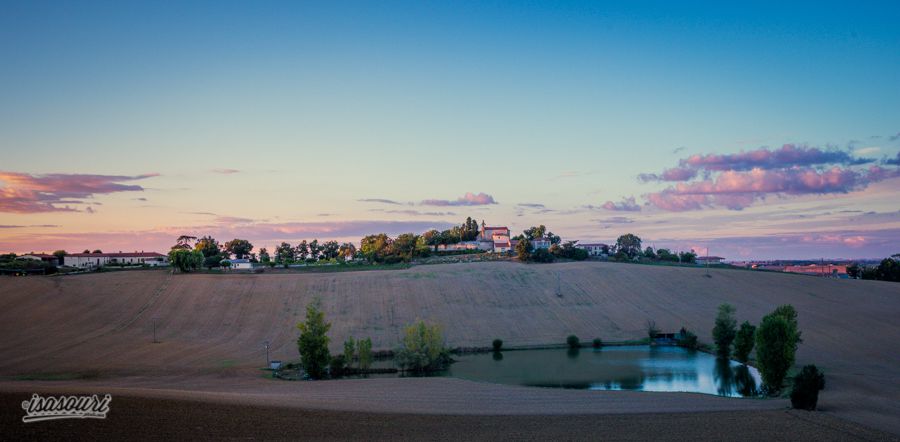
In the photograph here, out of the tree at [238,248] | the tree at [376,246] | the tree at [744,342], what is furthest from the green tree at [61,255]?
the tree at [744,342]

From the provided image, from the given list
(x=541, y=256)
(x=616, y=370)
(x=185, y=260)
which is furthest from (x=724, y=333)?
(x=185, y=260)

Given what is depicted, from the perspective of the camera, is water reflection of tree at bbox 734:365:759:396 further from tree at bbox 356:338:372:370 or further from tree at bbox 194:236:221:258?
tree at bbox 194:236:221:258

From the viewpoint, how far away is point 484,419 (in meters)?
28.8

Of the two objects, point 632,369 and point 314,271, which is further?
point 314,271

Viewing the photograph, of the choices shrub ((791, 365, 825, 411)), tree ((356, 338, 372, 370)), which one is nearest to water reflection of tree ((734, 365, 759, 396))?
shrub ((791, 365, 825, 411))

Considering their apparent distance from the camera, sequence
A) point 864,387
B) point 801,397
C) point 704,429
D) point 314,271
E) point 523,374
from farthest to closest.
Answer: point 314,271
point 523,374
point 864,387
point 801,397
point 704,429

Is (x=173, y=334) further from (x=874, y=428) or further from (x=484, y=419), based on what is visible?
(x=874, y=428)

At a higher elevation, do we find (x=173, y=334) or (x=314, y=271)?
(x=314, y=271)

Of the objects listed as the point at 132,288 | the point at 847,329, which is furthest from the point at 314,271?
the point at 847,329

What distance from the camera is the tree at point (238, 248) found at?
153250 millimetres

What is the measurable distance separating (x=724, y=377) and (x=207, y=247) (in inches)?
4571

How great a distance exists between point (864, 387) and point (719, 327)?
19.2 metres

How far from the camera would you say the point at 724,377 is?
4962 centimetres
